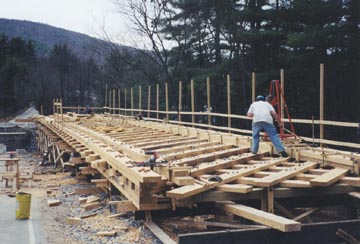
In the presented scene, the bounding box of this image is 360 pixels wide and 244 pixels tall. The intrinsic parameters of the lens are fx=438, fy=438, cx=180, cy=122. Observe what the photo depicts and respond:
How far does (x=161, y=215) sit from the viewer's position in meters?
7.57

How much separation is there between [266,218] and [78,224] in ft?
20.5

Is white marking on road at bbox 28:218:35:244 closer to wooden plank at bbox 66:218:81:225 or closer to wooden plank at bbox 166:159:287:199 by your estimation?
wooden plank at bbox 66:218:81:225

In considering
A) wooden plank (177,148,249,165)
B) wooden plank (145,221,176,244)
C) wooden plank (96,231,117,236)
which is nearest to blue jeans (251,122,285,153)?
wooden plank (177,148,249,165)

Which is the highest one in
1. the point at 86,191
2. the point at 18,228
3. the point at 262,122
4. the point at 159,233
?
the point at 262,122

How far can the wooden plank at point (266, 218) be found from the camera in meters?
4.93

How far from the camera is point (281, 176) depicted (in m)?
6.71

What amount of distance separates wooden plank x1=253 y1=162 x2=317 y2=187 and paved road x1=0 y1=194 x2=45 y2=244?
5278 mm

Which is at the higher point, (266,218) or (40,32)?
(40,32)

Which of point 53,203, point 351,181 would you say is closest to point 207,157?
point 351,181

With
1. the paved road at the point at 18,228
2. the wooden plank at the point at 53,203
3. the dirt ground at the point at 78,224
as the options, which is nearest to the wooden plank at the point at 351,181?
the dirt ground at the point at 78,224

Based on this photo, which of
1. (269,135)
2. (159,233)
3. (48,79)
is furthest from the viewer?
(48,79)

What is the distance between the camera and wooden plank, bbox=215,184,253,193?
6156 mm

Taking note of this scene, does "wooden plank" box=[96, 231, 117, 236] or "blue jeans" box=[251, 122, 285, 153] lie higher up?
"blue jeans" box=[251, 122, 285, 153]

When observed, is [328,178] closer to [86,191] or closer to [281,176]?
[281,176]
